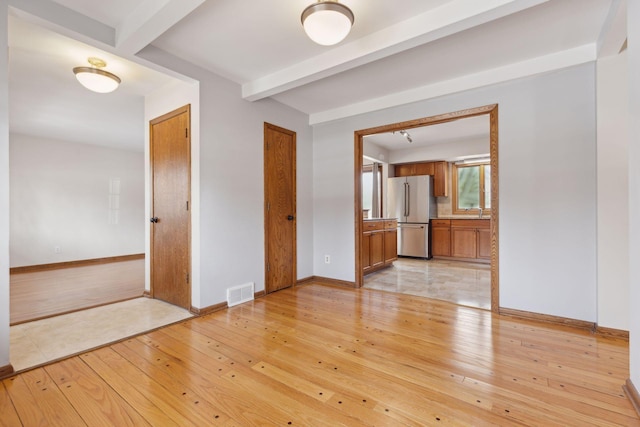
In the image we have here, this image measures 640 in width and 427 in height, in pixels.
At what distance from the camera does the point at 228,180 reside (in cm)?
322

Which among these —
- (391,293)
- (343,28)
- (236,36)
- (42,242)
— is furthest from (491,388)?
(42,242)

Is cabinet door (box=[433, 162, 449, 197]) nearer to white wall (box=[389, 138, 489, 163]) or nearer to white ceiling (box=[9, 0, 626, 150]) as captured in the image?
white wall (box=[389, 138, 489, 163])

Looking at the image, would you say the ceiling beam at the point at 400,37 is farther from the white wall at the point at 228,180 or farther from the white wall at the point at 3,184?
the white wall at the point at 3,184

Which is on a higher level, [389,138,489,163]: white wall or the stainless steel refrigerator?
[389,138,489,163]: white wall

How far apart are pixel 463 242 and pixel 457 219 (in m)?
0.49

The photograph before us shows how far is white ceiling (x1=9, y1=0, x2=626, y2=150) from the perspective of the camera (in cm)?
200

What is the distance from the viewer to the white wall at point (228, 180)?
2965mm

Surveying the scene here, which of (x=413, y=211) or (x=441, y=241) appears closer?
(x=441, y=241)

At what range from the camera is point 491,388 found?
5.55ft

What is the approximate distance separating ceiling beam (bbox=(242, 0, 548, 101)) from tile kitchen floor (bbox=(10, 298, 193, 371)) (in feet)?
8.50

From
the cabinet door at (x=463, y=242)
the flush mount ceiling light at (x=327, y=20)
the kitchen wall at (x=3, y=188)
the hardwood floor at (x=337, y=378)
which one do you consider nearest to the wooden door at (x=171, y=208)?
the hardwood floor at (x=337, y=378)

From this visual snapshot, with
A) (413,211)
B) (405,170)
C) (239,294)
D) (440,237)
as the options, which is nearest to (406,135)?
(405,170)

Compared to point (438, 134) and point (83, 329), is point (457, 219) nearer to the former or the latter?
point (438, 134)

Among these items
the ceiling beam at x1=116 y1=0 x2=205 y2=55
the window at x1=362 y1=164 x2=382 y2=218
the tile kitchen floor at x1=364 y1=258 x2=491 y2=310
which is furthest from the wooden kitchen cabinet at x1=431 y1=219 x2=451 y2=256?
the ceiling beam at x1=116 y1=0 x2=205 y2=55
